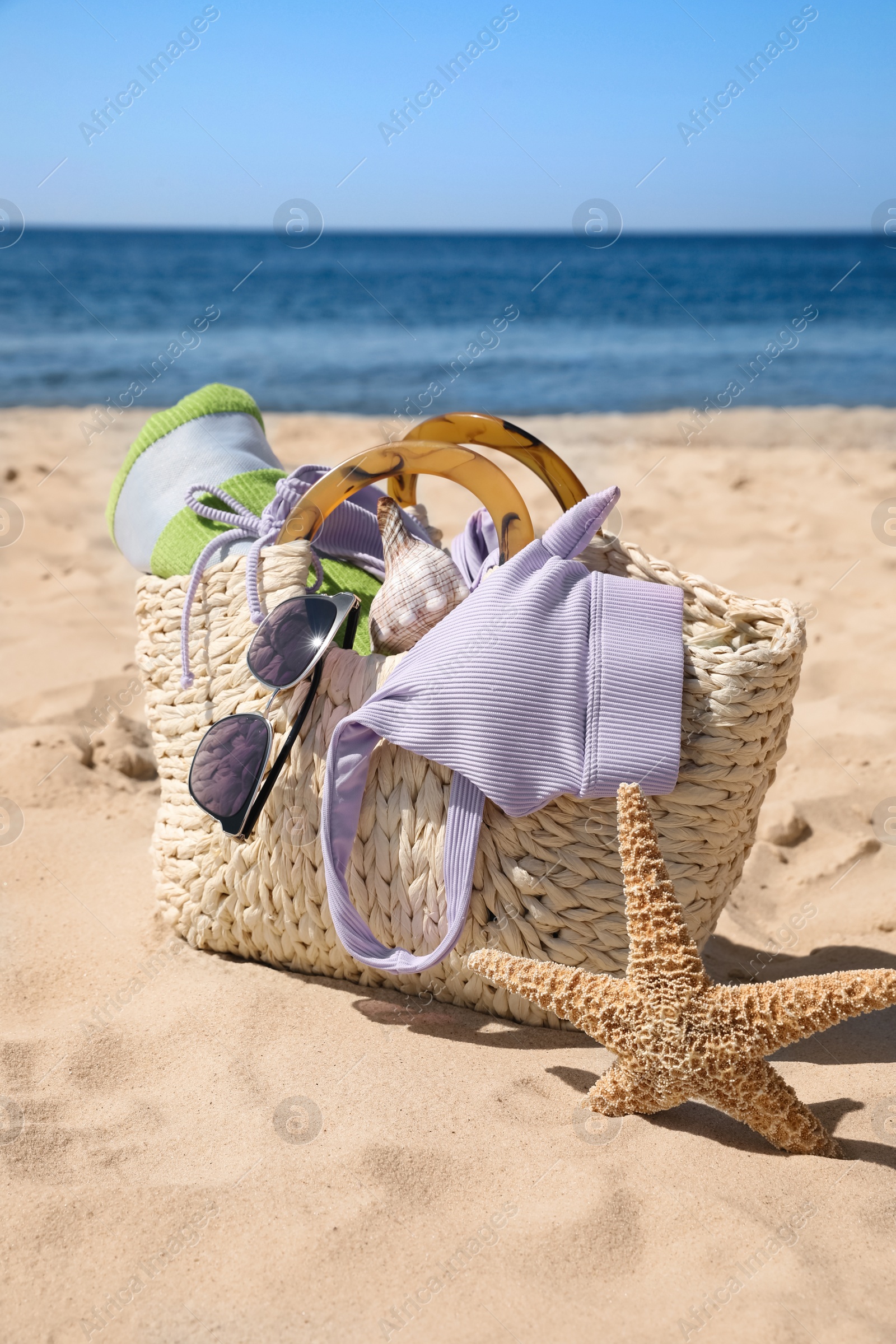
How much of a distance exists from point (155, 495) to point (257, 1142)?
1.53 meters

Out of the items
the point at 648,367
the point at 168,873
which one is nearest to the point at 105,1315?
the point at 168,873

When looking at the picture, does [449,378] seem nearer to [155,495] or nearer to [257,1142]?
[155,495]

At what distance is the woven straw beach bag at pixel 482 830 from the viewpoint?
5.87 feet

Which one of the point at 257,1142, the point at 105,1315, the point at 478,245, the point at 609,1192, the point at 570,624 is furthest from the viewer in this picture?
the point at 478,245

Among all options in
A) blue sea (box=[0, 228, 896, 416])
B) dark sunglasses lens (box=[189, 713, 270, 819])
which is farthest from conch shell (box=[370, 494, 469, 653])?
blue sea (box=[0, 228, 896, 416])

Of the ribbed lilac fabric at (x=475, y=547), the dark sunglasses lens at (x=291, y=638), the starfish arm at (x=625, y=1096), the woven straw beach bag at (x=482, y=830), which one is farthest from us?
the ribbed lilac fabric at (x=475, y=547)

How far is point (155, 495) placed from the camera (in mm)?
2512

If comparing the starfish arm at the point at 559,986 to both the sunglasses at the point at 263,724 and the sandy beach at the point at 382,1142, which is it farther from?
the sunglasses at the point at 263,724

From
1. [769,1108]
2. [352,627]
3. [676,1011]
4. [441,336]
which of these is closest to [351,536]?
[352,627]

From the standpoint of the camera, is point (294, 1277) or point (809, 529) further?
point (809, 529)

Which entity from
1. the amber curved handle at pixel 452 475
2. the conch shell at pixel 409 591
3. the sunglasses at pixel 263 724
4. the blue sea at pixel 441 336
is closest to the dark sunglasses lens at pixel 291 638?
the sunglasses at pixel 263 724

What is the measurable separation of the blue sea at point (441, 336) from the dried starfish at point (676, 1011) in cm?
800

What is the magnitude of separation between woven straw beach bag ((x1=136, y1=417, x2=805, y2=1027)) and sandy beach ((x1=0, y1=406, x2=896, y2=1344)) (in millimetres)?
155

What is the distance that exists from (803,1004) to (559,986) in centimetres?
37
